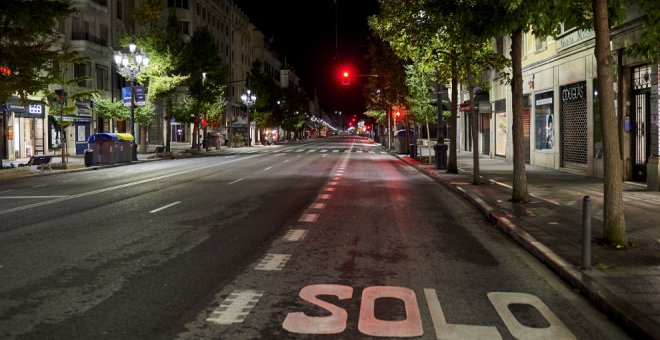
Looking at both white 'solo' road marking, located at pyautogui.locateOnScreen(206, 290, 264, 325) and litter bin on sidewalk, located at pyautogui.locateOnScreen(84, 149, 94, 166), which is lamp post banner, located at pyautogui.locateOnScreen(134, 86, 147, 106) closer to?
litter bin on sidewalk, located at pyautogui.locateOnScreen(84, 149, 94, 166)

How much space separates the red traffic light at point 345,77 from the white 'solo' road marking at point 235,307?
104ft

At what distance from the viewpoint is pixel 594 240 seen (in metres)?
8.98

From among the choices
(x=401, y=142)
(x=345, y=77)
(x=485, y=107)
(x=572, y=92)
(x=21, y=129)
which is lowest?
(x=401, y=142)

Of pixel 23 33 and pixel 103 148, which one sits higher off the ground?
pixel 23 33

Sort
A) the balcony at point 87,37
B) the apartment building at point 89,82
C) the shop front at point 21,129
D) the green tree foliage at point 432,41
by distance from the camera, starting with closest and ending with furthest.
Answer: the green tree foliage at point 432,41
the shop front at point 21,129
the apartment building at point 89,82
the balcony at point 87,37

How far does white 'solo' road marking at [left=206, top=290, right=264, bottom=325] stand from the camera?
554cm

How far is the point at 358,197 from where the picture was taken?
16141 mm

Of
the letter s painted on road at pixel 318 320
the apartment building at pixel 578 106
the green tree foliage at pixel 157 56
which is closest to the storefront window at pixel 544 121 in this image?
the apartment building at pixel 578 106

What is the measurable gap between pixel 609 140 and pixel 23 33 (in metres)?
23.8

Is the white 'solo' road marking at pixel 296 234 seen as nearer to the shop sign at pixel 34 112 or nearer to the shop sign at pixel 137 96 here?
the shop sign at pixel 34 112

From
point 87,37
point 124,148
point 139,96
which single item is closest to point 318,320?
point 124,148

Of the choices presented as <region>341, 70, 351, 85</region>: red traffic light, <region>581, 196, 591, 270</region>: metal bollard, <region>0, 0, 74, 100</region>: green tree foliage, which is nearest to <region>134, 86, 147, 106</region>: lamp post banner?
<region>0, 0, 74, 100</region>: green tree foliage

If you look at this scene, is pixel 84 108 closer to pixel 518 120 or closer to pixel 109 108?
pixel 109 108

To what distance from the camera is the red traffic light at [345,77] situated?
37.5 meters
